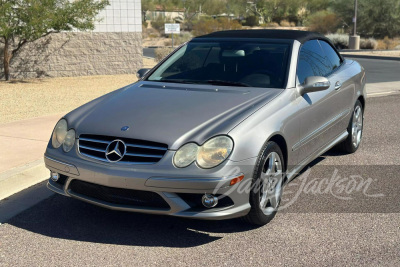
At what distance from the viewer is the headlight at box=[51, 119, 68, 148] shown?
17.2ft

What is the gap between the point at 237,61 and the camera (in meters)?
6.20

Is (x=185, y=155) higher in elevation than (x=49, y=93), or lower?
higher

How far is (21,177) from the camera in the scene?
6.48 meters

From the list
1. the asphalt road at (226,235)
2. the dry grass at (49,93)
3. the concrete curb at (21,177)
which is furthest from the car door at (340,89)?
the dry grass at (49,93)

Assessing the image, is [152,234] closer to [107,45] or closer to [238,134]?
[238,134]

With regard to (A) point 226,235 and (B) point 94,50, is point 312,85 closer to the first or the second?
(A) point 226,235

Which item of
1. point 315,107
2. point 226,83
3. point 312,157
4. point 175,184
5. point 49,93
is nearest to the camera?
point 175,184

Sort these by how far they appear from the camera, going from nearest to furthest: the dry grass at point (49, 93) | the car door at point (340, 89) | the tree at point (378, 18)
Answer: the car door at point (340, 89), the dry grass at point (49, 93), the tree at point (378, 18)

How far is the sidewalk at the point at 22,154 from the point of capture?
20.9 ft

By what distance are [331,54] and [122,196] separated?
12.6ft

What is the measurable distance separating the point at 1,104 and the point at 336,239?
9820 millimetres

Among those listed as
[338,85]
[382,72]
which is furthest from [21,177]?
[382,72]

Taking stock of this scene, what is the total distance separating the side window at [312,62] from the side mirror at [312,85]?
0.62ft

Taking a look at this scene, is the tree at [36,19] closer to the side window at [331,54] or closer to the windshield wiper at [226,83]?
the side window at [331,54]
